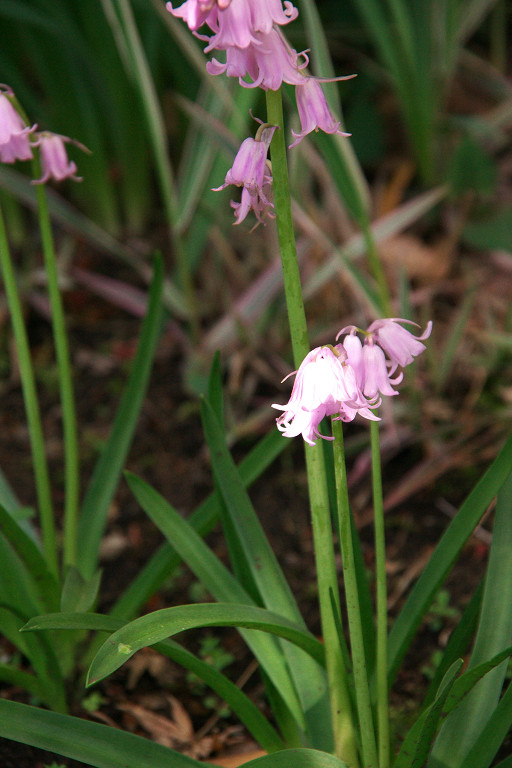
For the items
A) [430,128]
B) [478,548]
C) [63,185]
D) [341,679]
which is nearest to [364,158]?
[430,128]

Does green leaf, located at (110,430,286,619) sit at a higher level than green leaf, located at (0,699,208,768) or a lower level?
higher

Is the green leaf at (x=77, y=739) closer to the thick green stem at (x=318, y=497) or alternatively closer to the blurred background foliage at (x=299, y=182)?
the thick green stem at (x=318, y=497)

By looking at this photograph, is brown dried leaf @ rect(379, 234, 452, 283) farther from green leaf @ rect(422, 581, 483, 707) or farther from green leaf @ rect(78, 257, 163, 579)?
green leaf @ rect(422, 581, 483, 707)

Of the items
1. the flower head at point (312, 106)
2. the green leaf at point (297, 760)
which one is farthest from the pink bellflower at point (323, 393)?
the green leaf at point (297, 760)

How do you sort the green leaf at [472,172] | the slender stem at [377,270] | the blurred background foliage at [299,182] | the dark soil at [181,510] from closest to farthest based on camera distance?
the dark soil at [181,510] → the slender stem at [377,270] → the blurred background foliage at [299,182] → the green leaf at [472,172]

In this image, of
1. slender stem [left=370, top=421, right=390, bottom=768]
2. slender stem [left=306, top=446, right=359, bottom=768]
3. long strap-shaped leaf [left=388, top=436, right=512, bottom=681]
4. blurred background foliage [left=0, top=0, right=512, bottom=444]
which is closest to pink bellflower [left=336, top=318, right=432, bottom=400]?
slender stem [left=370, top=421, right=390, bottom=768]

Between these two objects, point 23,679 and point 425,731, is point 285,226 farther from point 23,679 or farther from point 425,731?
point 23,679
